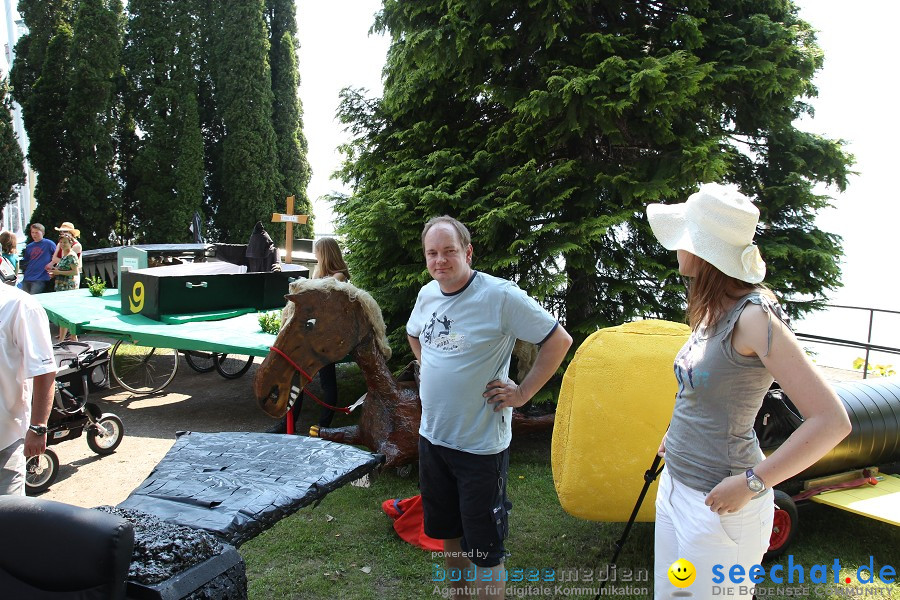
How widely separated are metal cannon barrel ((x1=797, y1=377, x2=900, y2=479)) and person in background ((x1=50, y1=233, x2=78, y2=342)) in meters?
11.2

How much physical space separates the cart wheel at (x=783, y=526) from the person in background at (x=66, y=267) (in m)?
11.1

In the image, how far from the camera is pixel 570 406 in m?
3.41

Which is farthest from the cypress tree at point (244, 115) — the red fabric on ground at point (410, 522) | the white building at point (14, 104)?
the red fabric on ground at point (410, 522)

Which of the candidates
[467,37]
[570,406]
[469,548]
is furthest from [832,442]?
[467,37]

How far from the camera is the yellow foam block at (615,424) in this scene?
10.8ft

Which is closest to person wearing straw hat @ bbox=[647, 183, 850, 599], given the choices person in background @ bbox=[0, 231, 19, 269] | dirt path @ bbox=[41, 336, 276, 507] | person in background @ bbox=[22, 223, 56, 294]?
dirt path @ bbox=[41, 336, 276, 507]

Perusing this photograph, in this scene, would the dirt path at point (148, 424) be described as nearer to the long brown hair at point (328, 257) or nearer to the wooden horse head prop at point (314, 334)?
the wooden horse head prop at point (314, 334)

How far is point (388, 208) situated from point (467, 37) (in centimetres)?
174

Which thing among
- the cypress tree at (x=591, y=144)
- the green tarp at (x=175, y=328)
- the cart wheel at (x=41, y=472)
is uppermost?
the cypress tree at (x=591, y=144)

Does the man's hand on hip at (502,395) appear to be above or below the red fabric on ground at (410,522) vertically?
above

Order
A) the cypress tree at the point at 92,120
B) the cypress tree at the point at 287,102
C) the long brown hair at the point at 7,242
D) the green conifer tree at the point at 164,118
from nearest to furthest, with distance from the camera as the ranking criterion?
the long brown hair at the point at 7,242, the cypress tree at the point at 92,120, the green conifer tree at the point at 164,118, the cypress tree at the point at 287,102

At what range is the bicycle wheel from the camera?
26.7 ft

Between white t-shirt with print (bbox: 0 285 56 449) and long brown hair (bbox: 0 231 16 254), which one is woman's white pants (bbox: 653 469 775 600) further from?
long brown hair (bbox: 0 231 16 254)

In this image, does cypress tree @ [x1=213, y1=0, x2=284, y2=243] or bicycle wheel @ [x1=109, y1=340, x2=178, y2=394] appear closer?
bicycle wheel @ [x1=109, y1=340, x2=178, y2=394]
